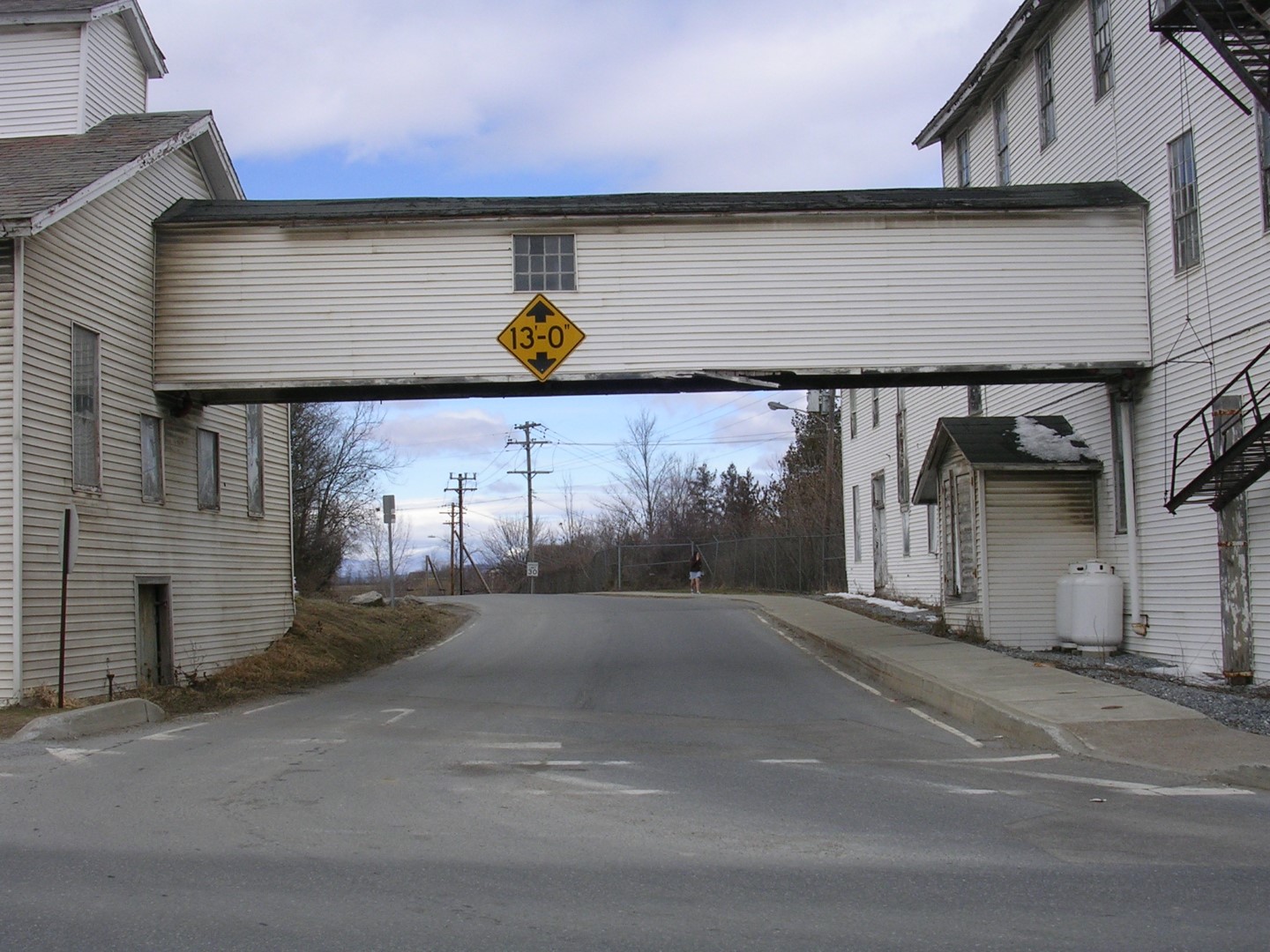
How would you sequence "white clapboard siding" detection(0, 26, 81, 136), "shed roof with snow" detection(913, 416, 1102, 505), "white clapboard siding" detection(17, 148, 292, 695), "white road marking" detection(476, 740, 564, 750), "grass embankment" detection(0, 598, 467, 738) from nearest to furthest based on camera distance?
"white road marking" detection(476, 740, 564, 750) < "white clapboard siding" detection(17, 148, 292, 695) < "grass embankment" detection(0, 598, 467, 738) < "white clapboard siding" detection(0, 26, 81, 136) < "shed roof with snow" detection(913, 416, 1102, 505)

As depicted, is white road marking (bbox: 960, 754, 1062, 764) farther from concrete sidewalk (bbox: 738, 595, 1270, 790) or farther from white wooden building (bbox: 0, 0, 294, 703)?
white wooden building (bbox: 0, 0, 294, 703)

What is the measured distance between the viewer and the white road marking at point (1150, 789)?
8844 millimetres

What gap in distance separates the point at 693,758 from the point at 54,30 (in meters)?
15.1

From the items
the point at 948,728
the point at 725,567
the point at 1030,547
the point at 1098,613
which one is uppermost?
the point at 1030,547

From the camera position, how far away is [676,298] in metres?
17.9

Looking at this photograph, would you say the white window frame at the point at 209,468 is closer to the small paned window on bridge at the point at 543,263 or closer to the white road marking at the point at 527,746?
the small paned window on bridge at the point at 543,263

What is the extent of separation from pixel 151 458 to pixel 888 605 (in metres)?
19.2

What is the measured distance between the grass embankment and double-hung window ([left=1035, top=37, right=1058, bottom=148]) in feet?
48.7

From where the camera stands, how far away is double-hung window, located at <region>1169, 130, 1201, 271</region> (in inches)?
667

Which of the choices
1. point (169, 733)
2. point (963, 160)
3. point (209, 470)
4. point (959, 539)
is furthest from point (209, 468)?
point (963, 160)

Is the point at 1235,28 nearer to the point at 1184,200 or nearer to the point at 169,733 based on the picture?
the point at 1184,200

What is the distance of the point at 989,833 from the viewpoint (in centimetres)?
755

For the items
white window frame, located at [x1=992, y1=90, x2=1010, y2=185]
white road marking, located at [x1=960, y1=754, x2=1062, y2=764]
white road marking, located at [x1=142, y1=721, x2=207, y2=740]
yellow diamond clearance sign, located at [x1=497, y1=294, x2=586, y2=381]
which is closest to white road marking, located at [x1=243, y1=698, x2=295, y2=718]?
white road marking, located at [x1=142, y1=721, x2=207, y2=740]

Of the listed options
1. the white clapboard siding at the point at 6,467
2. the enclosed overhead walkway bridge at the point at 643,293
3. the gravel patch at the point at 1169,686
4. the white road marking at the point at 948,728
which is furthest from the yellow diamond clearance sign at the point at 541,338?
the gravel patch at the point at 1169,686
